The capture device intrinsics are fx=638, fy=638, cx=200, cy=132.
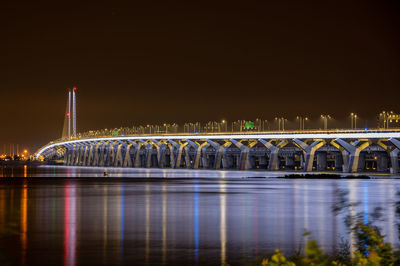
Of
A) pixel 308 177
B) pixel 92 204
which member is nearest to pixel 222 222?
pixel 92 204

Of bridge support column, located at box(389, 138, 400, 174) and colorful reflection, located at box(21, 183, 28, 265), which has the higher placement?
bridge support column, located at box(389, 138, 400, 174)

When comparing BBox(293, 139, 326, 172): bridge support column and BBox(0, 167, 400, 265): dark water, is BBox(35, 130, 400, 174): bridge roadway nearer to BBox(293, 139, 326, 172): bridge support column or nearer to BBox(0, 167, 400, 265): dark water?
BBox(293, 139, 326, 172): bridge support column

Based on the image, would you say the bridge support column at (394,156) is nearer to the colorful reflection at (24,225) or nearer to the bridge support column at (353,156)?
the bridge support column at (353,156)

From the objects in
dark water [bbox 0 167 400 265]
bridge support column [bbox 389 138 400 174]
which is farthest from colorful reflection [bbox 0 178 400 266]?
bridge support column [bbox 389 138 400 174]

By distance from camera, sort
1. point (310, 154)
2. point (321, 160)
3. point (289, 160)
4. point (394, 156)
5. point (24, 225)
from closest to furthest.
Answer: point (24, 225), point (394, 156), point (310, 154), point (321, 160), point (289, 160)

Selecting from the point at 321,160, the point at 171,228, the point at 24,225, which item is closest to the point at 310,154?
the point at 321,160

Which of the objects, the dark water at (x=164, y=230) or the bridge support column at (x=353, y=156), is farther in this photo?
the bridge support column at (x=353, y=156)

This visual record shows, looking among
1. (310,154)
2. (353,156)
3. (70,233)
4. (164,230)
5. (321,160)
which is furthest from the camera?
(321,160)

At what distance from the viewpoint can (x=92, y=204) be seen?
3225 cm

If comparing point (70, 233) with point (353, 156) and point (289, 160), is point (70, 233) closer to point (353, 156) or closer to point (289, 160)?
point (353, 156)

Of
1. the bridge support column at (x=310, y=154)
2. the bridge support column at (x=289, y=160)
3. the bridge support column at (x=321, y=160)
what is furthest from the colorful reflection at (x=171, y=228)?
the bridge support column at (x=289, y=160)

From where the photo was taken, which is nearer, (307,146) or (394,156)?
(394,156)

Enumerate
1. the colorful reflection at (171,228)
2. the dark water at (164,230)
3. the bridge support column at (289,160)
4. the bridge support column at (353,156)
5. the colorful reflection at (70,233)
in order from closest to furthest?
the colorful reflection at (70,233)
the dark water at (164,230)
the colorful reflection at (171,228)
the bridge support column at (353,156)
the bridge support column at (289,160)

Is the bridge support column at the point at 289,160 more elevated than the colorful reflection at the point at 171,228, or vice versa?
the bridge support column at the point at 289,160
